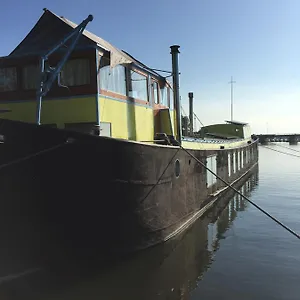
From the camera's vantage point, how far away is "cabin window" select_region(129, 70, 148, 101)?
10.7 m

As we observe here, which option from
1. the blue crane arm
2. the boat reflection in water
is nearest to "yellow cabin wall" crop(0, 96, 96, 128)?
the blue crane arm

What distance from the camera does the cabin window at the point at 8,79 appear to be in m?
9.94

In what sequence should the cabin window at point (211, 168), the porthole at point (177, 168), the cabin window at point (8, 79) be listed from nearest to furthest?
the cabin window at point (8, 79) < the porthole at point (177, 168) < the cabin window at point (211, 168)

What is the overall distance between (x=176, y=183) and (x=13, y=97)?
204 inches

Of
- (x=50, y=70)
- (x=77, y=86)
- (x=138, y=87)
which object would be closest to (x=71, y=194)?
(x=77, y=86)

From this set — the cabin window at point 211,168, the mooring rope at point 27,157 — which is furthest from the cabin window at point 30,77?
the cabin window at point 211,168

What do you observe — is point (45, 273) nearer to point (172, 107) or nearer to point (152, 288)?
point (152, 288)

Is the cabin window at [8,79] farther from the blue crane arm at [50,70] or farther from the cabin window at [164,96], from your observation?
the cabin window at [164,96]

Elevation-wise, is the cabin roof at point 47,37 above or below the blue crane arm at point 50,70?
above

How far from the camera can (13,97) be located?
999 centimetres

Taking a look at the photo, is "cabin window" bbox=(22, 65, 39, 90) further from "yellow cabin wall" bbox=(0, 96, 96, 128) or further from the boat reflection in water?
the boat reflection in water

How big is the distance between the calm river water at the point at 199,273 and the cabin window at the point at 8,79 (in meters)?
4.89

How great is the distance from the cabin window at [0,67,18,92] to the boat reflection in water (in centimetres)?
486

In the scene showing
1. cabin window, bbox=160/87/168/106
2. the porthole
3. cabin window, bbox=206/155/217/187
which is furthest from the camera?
cabin window, bbox=206/155/217/187
